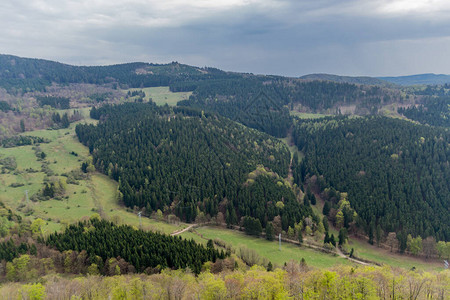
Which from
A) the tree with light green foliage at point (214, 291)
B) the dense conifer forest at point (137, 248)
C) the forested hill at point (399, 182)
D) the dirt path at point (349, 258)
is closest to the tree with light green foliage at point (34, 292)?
the dense conifer forest at point (137, 248)

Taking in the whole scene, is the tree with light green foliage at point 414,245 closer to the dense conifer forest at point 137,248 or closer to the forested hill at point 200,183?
the forested hill at point 200,183

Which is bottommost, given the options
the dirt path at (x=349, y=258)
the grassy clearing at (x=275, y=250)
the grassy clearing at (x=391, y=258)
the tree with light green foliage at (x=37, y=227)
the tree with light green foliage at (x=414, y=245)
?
the grassy clearing at (x=391, y=258)

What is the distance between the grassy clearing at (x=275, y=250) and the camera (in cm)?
10225

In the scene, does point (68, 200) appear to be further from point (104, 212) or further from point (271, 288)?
point (271, 288)

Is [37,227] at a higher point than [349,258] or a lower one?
higher

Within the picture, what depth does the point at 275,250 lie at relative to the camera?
11050cm

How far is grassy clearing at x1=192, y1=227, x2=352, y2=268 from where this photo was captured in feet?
335

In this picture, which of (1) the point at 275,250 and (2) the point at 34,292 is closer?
(2) the point at 34,292

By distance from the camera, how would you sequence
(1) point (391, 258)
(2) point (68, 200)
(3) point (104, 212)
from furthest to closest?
(2) point (68, 200)
(3) point (104, 212)
(1) point (391, 258)

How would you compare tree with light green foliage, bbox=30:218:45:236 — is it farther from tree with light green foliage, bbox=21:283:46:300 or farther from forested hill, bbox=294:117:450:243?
forested hill, bbox=294:117:450:243

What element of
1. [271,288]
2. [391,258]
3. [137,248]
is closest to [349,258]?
[391,258]

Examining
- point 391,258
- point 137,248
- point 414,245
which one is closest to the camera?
point 137,248

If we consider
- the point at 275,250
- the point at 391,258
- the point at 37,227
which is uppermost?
the point at 37,227

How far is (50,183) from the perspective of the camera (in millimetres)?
152625
